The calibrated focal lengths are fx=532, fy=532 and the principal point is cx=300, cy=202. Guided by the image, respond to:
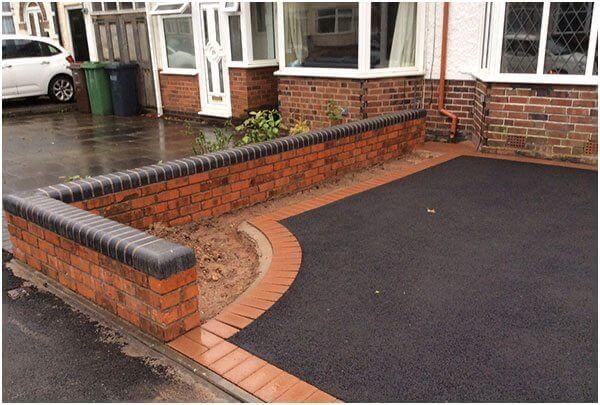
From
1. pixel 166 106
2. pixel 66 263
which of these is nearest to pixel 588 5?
pixel 66 263

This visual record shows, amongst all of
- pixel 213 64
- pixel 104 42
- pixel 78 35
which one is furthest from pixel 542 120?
pixel 78 35

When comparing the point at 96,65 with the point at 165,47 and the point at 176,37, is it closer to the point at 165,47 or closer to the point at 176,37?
the point at 165,47

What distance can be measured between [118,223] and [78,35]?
12.9 m

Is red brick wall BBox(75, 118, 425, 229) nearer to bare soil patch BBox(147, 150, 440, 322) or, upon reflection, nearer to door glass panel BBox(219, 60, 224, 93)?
bare soil patch BBox(147, 150, 440, 322)

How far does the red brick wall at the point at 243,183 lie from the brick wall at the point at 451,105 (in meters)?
1.43

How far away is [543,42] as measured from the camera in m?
6.41

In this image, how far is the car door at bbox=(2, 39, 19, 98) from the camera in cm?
1277

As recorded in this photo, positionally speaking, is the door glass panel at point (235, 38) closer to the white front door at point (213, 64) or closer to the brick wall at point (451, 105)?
the white front door at point (213, 64)

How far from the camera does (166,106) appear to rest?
1152 cm

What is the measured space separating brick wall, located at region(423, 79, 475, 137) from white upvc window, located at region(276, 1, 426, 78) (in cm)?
40

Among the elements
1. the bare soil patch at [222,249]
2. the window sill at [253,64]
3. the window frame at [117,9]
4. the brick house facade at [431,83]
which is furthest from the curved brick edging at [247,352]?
the window frame at [117,9]

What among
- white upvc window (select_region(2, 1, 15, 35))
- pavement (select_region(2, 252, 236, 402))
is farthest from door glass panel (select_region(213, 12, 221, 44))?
white upvc window (select_region(2, 1, 15, 35))

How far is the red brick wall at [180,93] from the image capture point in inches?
424

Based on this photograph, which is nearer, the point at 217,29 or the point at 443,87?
the point at 443,87
